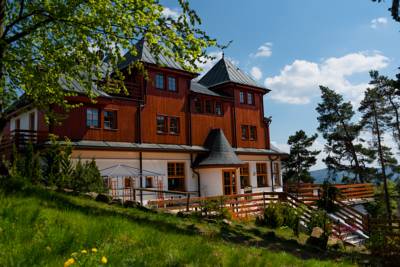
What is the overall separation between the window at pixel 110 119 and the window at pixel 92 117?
0.73 metres

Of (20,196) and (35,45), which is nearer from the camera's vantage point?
(20,196)

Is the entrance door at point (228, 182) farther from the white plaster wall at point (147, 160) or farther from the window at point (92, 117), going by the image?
the window at point (92, 117)

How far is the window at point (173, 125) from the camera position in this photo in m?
25.7

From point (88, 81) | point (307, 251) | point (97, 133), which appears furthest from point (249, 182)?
point (88, 81)

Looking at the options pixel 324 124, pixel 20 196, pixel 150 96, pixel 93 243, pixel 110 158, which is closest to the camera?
pixel 93 243

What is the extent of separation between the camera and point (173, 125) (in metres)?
25.9

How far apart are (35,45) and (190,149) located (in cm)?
1487

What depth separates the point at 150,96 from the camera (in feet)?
81.0

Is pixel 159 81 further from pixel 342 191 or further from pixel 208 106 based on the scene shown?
pixel 342 191

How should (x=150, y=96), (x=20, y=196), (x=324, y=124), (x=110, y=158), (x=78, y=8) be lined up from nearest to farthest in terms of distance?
(x=20, y=196) → (x=78, y=8) → (x=110, y=158) → (x=150, y=96) → (x=324, y=124)

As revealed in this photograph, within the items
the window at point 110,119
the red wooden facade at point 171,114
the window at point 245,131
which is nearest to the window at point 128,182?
the red wooden facade at point 171,114

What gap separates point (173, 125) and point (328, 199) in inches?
451

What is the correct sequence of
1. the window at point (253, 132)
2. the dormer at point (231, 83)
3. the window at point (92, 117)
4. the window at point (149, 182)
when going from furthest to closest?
the window at point (253, 132)
the dormer at point (231, 83)
the window at point (149, 182)
the window at point (92, 117)

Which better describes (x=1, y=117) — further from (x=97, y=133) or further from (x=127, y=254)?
(x=97, y=133)
